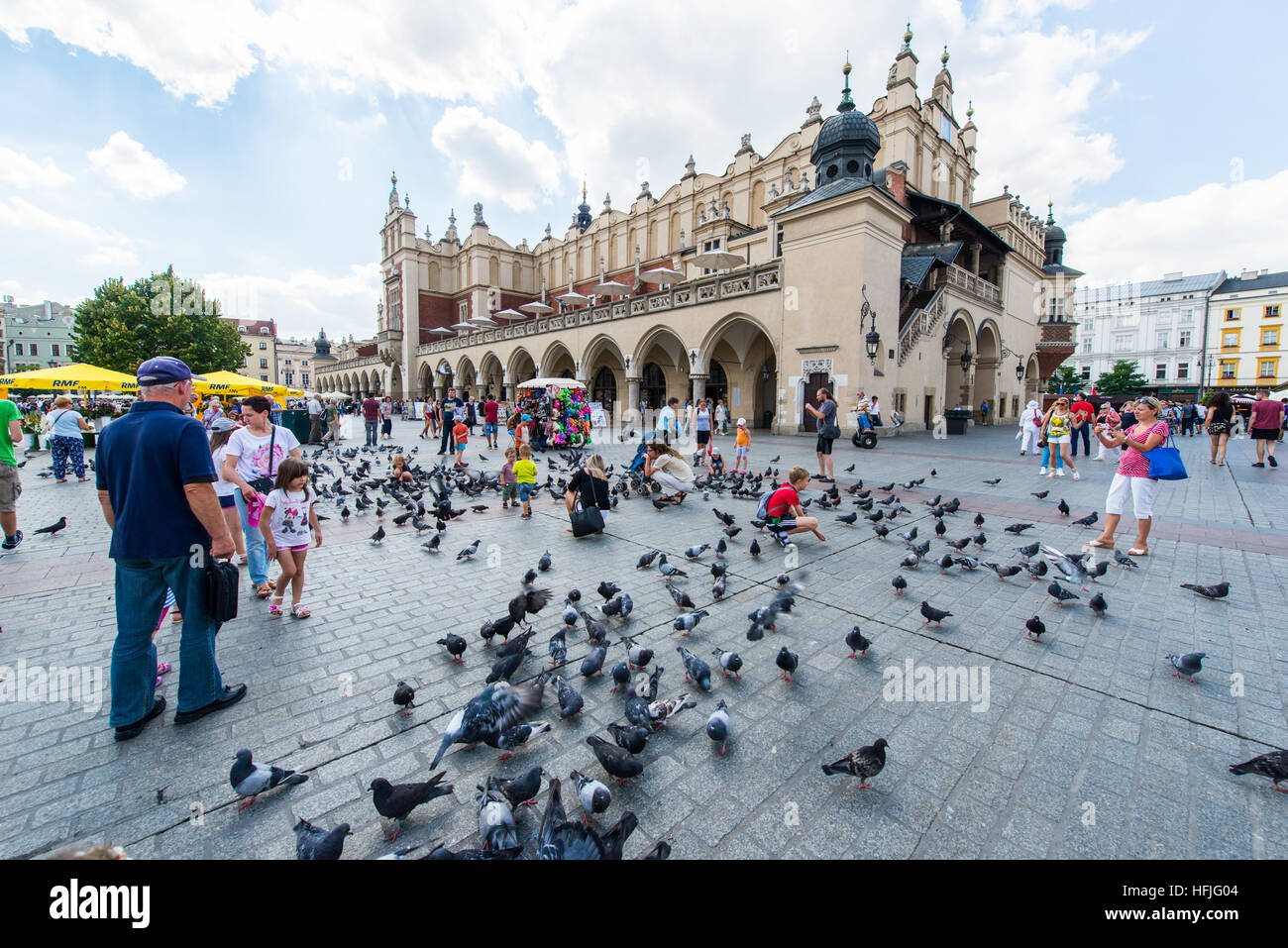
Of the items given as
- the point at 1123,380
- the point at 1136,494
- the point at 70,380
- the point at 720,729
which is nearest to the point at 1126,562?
the point at 1136,494

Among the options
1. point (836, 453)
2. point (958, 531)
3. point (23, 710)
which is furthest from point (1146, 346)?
point (23, 710)

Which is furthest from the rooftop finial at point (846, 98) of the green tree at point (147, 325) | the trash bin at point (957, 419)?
the green tree at point (147, 325)

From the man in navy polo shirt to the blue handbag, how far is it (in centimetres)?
891

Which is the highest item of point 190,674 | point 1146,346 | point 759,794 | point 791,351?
point 1146,346

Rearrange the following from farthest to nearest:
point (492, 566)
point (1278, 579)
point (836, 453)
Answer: point (836, 453)
point (492, 566)
point (1278, 579)

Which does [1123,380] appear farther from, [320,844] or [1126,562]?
[320,844]

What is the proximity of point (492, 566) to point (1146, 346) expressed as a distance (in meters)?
88.9

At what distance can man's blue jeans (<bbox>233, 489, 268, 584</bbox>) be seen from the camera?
16.9 ft

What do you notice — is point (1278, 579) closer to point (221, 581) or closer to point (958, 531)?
point (958, 531)

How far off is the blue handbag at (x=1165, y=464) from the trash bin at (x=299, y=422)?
82.1 feet

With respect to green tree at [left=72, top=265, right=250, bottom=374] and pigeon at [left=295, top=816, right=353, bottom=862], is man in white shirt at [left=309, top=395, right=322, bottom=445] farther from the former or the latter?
green tree at [left=72, top=265, right=250, bottom=374]

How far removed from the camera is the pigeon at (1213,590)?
478 centimetres

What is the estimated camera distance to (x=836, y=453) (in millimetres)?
17031

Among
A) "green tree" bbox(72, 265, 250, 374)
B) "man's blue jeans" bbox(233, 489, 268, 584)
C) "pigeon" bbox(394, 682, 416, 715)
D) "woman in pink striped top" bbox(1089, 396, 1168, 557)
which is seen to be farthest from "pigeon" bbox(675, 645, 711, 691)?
"green tree" bbox(72, 265, 250, 374)
